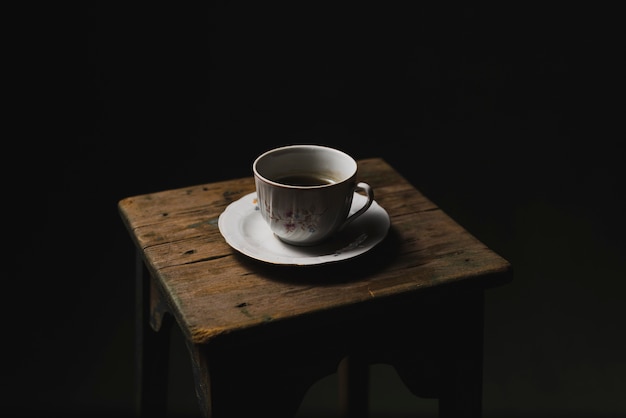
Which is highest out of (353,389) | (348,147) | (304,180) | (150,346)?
(304,180)

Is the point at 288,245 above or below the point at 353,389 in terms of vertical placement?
above

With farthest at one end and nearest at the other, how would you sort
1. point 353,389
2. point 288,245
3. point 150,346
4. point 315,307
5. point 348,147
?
point 348,147 → point 353,389 → point 150,346 → point 288,245 → point 315,307

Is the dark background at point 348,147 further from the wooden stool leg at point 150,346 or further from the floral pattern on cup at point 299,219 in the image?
the floral pattern on cup at point 299,219

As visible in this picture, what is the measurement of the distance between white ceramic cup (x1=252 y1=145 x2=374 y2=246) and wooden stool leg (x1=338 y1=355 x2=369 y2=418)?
1.75 feet

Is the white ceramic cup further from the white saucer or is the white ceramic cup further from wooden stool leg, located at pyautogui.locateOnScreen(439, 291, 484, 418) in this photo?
wooden stool leg, located at pyautogui.locateOnScreen(439, 291, 484, 418)

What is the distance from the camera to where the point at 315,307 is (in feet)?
2.96

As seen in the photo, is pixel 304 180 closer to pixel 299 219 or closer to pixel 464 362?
pixel 299 219

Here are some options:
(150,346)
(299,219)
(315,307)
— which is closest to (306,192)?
(299,219)

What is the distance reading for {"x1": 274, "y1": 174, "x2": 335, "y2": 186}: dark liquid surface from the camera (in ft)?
3.43

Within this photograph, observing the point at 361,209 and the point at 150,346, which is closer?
the point at 361,209

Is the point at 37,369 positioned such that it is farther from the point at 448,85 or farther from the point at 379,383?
the point at 448,85

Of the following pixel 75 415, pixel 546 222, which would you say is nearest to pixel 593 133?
pixel 546 222

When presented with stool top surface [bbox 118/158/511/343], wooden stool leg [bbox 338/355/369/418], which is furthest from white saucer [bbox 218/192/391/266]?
wooden stool leg [bbox 338/355/369/418]

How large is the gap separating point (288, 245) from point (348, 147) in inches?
30.9
